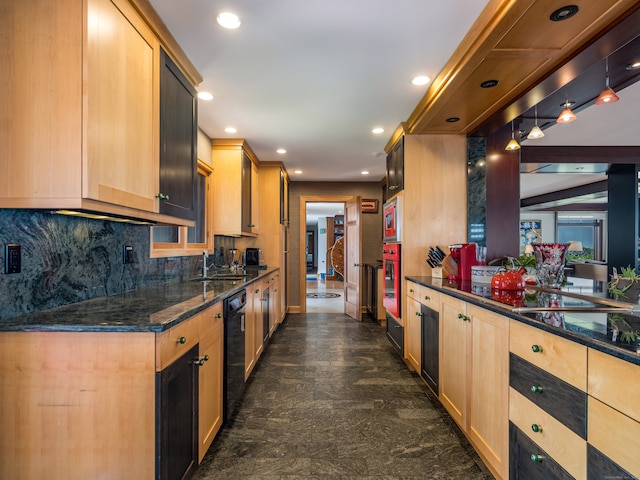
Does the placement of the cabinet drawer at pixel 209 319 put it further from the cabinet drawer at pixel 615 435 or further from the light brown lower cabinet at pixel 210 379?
the cabinet drawer at pixel 615 435

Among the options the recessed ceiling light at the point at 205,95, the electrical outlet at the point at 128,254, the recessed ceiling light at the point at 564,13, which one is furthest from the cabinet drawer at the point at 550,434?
the recessed ceiling light at the point at 205,95

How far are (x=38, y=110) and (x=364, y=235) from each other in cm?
567

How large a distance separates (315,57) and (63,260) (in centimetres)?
185

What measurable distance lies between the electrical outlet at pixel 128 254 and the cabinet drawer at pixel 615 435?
2.41 meters

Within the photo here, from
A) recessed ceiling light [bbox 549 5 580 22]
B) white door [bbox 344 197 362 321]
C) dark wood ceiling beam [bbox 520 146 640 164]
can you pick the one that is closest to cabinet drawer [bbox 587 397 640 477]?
recessed ceiling light [bbox 549 5 580 22]

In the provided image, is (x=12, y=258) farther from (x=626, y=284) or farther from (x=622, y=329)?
(x=626, y=284)

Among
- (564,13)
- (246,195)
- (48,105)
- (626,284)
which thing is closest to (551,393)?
(626,284)

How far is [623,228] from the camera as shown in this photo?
18.0 feet

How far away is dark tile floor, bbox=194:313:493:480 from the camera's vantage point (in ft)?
6.19

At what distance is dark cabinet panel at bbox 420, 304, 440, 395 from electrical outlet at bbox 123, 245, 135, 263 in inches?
84.4

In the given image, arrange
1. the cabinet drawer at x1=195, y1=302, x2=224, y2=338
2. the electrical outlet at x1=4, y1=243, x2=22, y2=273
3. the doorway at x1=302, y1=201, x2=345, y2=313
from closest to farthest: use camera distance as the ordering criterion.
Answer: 1. the electrical outlet at x1=4, y1=243, x2=22, y2=273
2. the cabinet drawer at x1=195, y1=302, x2=224, y2=338
3. the doorway at x1=302, y1=201, x2=345, y2=313

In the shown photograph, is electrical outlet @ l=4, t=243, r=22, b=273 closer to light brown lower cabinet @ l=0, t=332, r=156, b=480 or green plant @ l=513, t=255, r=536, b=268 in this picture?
light brown lower cabinet @ l=0, t=332, r=156, b=480

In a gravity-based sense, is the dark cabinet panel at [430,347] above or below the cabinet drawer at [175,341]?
below

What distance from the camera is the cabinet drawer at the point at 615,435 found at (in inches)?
37.2
